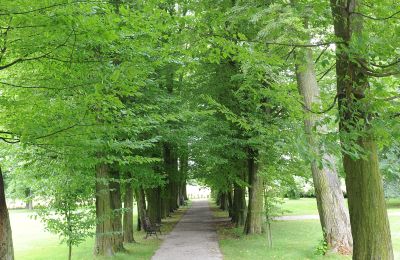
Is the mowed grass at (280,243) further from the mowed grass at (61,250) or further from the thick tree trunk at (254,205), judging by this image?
the mowed grass at (61,250)

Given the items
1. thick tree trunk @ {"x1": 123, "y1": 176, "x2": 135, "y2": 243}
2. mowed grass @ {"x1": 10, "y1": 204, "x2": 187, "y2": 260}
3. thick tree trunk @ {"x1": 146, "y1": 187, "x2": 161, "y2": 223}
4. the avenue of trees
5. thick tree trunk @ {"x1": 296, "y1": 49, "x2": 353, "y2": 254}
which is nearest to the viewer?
the avenue of trees

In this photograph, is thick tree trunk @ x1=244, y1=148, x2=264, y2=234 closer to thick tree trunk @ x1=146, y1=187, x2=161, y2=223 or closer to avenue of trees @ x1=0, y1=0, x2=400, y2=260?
thick tree trunk @ x1=146, y1=187, x2=161, y2=223

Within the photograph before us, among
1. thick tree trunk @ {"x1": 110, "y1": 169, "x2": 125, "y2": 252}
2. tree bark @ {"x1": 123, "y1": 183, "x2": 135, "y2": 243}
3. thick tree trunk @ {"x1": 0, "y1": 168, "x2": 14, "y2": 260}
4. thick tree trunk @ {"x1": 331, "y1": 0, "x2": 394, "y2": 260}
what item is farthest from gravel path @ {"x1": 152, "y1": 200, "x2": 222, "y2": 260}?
thick tree trunk @ {"x1": 331, "y1": 0, "x2": 394, "y2": 260}

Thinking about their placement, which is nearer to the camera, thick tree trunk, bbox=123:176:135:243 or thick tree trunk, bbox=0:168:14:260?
thick tree trunk, bbox=0:168:14:260

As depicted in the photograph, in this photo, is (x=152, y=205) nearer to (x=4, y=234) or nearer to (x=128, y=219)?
(x=128, y=219)

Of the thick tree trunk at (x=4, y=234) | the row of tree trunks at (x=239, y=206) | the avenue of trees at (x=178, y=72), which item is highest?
the avenue of trees at (x=178, y=72)

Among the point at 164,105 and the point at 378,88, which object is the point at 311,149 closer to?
the point at 378,88

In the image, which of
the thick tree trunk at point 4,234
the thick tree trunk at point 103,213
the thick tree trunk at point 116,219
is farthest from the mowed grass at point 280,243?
the thick tree trunk at point 4,234

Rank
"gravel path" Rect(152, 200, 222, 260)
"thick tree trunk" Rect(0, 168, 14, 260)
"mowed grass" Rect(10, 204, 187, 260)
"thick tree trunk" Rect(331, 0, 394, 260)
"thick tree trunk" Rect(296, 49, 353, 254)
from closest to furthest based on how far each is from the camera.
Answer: "thick tree trunk" Rect(331, 0, 394, 260)
"thick tree trunk" Rect(0, 168, 14, 260)
"thick tree trunk" Rect(296, 49, 353, 254)
"gravel path" Rect(152, 200, 222, 260)
"mowed grass" Rect(10, 204, 187, 260)

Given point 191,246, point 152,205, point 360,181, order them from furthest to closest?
1. point 152,205
2. point 191,246
3. point 360,181

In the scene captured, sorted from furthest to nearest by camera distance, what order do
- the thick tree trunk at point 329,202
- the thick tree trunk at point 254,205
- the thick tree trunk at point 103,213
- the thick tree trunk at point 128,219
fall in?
the thick tree trunk at point 254,205, the thick tree trunk at point 128,219, the thick tree trunk at point 103,213, the thick tree trunk at point 329,202

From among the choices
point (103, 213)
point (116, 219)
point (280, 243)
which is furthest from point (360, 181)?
point (280, 243)

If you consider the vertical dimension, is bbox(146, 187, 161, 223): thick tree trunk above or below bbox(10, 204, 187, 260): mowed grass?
above

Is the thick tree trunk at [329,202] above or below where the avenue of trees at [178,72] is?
below
